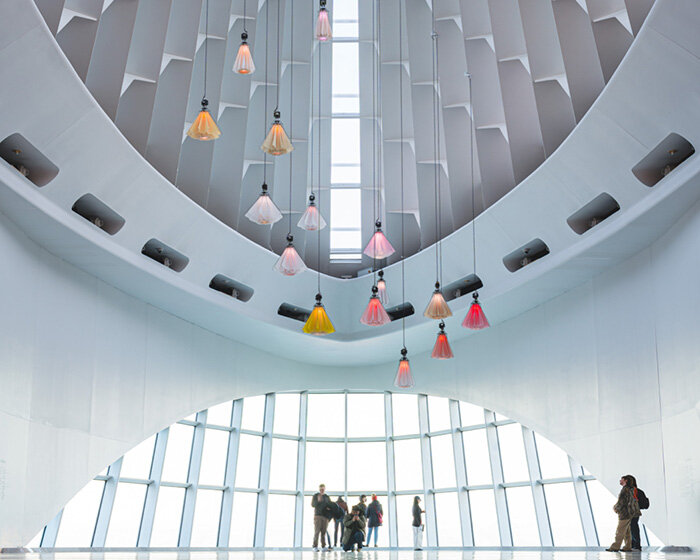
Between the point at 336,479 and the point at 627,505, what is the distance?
41.7 ft

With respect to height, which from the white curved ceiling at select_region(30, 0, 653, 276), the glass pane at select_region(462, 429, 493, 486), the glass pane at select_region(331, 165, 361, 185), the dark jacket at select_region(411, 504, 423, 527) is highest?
the glass pane at select_region(331, 165, 361, 185)

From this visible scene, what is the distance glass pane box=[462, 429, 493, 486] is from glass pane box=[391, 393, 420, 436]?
1.83 meters

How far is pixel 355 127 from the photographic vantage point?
1859cm

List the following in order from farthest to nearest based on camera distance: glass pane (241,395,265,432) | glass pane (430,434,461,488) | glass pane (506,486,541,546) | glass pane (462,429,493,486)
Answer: glass pane (241,395,265,432)
glass pane (430,434,461,488)
glass pane (462,429,493,486)
glass pane (506,486,541,546)

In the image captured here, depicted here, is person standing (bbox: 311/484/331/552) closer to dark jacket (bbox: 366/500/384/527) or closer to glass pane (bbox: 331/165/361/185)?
dark jacket (bbox: 366/500/384/527)

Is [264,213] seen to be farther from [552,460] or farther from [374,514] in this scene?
[552,460]

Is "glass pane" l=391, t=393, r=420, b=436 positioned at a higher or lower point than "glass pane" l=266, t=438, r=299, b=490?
higher

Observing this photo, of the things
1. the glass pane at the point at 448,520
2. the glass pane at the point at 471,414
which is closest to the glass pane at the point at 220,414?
the glass pane at the point at 448,520

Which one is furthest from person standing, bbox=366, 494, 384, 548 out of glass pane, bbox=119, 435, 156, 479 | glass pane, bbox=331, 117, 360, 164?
glass pane, bbox=331, 117, 360, 164

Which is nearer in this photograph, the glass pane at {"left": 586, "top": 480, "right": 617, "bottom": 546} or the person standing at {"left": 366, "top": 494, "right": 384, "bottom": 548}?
the glass pane at {"left": 586, "top": 480, "right": 617, "bottom": 546}

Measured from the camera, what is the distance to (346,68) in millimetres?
17734

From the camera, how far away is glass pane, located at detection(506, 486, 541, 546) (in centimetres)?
1964

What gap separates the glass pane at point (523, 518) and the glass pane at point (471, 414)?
2.11 m

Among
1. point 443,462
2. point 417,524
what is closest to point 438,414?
point 443,462
